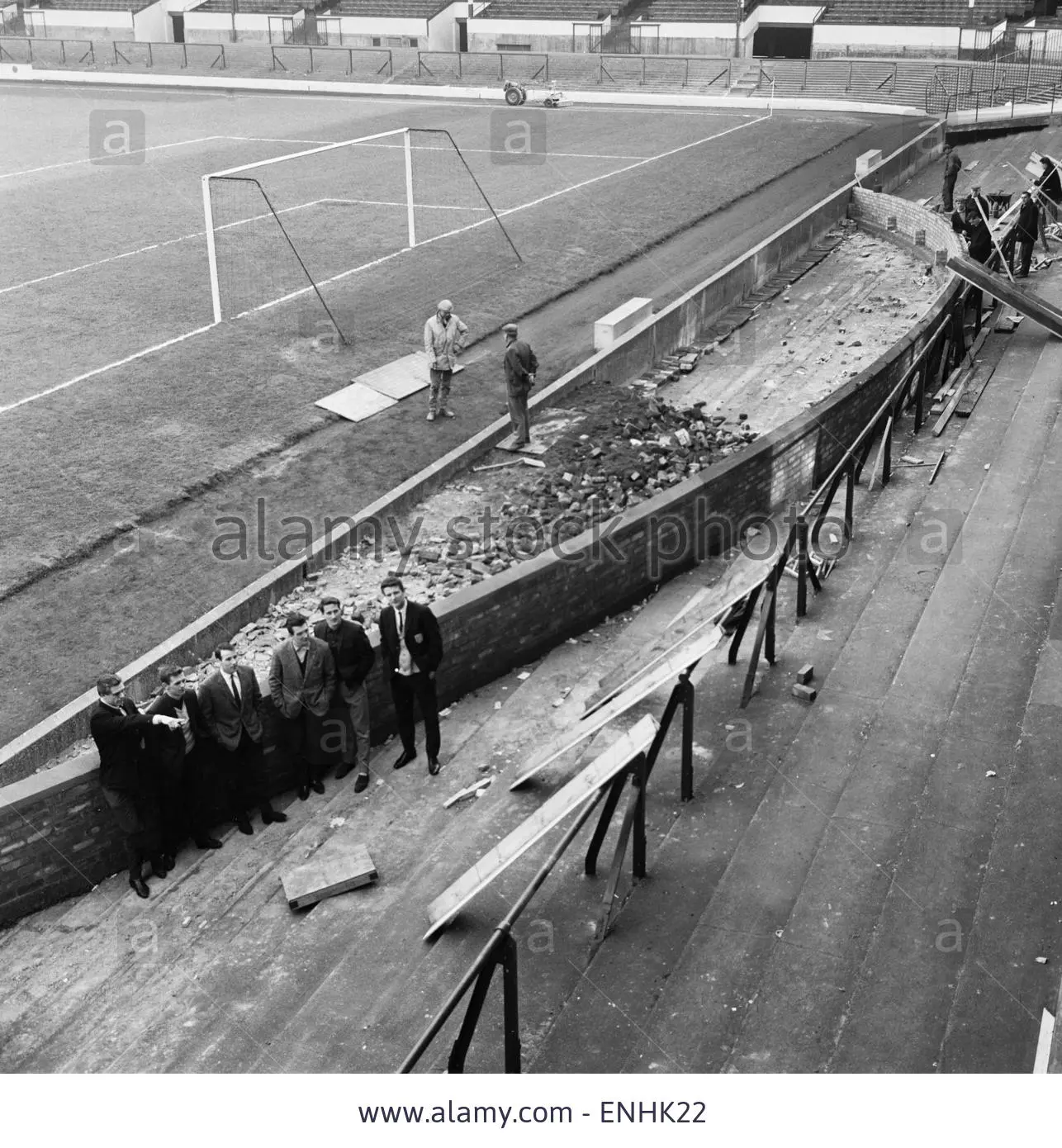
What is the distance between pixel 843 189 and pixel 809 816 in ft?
77.4

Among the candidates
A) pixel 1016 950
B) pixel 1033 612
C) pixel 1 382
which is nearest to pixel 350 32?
pixel 1 382

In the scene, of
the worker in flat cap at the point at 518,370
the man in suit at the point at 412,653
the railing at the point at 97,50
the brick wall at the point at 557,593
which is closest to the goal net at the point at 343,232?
the worker in flat cap at the point at 518,370

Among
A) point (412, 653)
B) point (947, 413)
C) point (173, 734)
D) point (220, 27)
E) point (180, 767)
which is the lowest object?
point (180, 767)

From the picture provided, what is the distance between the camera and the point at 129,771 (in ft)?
29.6

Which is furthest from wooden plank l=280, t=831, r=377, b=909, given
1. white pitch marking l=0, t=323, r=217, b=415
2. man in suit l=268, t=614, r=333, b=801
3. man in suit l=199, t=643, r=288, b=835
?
white pitch marking l=0, t=323, r=217, b=415

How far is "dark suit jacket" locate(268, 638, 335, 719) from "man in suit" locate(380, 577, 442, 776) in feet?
1.72

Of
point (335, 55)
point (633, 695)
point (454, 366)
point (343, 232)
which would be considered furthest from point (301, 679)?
point (335, 55)

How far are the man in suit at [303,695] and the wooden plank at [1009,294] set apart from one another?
1265cm

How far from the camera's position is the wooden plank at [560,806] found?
7520mm

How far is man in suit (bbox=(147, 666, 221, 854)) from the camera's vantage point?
30.5 ft

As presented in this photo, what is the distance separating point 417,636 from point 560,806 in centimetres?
303

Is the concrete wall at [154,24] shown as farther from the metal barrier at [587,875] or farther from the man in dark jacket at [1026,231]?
the metal barrier at [587,875]

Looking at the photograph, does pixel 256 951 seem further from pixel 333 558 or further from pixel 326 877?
A: pixel 333 558

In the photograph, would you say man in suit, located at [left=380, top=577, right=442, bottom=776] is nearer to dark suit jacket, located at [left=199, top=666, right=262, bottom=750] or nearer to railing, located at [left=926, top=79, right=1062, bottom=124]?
dark suit jacket, located at [left=199, top=666, right=262, bottom=750]
